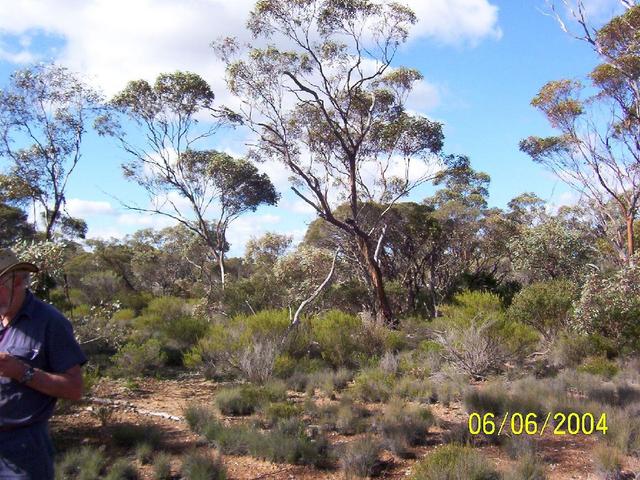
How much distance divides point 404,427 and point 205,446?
2.34 meters

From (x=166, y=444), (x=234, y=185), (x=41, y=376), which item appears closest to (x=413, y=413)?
(x=166, y=444)

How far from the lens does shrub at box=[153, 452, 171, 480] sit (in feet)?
17.7

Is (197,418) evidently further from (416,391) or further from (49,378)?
(49,378)

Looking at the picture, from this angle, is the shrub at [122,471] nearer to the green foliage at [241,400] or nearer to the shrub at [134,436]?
the shrub at [134,436]

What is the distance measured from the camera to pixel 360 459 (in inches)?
220

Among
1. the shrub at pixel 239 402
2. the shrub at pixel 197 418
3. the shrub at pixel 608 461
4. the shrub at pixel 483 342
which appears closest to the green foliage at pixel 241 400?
the shrub at pixel 239 402

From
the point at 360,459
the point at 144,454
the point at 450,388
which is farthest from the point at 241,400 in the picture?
the point at 450,388

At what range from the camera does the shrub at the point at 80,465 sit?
5.11 metres

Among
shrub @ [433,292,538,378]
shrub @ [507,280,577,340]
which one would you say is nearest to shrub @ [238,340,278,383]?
shrub @ [433,292,538,378]

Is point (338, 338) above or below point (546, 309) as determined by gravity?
below

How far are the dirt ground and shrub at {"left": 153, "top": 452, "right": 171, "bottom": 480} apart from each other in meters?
0.12

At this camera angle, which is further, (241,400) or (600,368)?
(600,368)

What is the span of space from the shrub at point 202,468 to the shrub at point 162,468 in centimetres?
15

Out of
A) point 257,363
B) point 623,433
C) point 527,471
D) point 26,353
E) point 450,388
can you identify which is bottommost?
point 527,471
